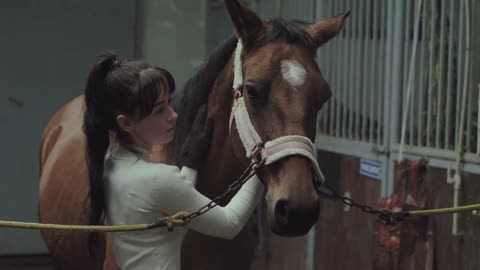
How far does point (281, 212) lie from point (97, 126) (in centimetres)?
65

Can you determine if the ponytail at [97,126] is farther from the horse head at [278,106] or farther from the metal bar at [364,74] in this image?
the metal bar at [364,74]

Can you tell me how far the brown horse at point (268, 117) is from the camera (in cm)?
270

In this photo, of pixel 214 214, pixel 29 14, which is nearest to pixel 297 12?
pixel 29 14

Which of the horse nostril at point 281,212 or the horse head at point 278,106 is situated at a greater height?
the horse head at point 278,106

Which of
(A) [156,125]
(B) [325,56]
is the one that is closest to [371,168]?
(B) [325,56]

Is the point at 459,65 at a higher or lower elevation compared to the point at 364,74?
higher

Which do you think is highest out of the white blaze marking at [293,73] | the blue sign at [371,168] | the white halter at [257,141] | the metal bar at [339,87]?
the white blaze marking at [293,73]

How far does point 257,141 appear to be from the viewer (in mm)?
2902

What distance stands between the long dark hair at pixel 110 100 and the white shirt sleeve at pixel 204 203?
8.5 inches

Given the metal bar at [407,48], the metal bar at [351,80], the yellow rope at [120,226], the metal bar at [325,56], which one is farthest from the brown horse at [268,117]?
the metal bar at [325,56]

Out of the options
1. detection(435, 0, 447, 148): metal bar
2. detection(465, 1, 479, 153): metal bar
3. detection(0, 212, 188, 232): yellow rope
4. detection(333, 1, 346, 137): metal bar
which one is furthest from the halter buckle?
detection(333, 1, 346, 137): metal bar

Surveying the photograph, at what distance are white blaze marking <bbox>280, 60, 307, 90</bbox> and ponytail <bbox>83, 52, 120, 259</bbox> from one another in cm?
59

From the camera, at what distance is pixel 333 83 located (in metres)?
5.66

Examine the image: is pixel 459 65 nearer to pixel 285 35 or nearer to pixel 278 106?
pixel 285 35
